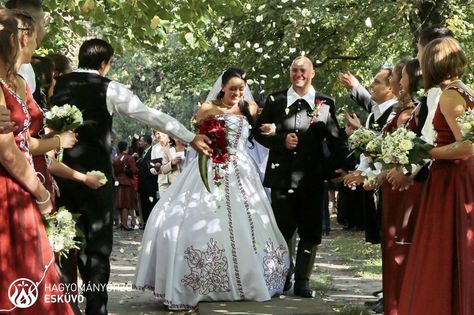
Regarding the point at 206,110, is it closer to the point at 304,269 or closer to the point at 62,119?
the point at 304,269

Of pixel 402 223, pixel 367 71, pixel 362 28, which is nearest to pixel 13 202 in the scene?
pixel 402 223

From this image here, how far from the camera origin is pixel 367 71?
2462 centimetres

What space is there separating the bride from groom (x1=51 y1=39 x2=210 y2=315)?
4.07ft

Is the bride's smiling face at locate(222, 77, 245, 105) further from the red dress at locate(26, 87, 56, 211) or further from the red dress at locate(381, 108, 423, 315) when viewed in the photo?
the red dress at locate(26, 87, 56, 211)

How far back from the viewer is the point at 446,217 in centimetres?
618

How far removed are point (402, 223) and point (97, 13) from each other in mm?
4184

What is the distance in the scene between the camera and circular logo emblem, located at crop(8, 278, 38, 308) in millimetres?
4945

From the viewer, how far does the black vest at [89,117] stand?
24.4ft

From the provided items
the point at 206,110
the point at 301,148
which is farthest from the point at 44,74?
the point at 301,148

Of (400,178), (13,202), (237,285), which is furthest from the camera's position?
(237,285)

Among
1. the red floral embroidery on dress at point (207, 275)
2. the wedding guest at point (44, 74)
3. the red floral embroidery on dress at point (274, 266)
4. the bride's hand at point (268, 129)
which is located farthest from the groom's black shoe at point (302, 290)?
the wedding guest at point (44, 74)

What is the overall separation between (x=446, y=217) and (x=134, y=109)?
8.59ft

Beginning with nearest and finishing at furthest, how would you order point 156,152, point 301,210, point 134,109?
1. point 134,109
2. point 301,210
3. point 156,152

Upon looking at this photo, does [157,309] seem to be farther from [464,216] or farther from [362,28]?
[362,28]
